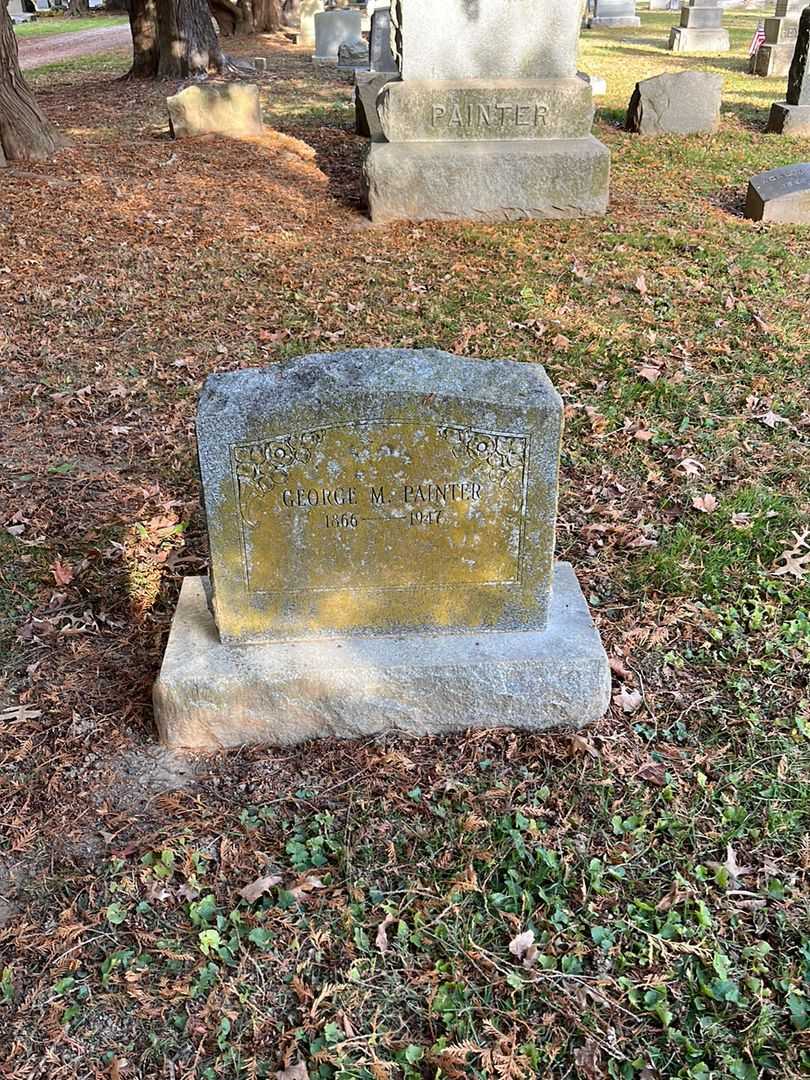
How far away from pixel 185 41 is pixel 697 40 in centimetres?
1191

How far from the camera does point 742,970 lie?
2609 millimetres

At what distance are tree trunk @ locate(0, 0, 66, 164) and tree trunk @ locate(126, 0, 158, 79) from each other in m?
6.84

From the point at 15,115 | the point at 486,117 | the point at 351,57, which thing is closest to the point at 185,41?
the point at 351,57

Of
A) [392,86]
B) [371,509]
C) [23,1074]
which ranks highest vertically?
[392,86]

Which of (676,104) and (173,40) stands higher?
(173,40)

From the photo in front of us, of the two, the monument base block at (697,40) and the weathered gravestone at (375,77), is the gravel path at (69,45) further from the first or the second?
the monument base block at (697,40)

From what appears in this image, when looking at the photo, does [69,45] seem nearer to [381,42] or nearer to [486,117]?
[381,42]

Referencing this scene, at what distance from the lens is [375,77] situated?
12.6 metres

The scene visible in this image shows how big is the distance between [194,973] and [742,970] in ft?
5.06

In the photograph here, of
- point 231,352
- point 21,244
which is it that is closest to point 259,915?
point 231,352

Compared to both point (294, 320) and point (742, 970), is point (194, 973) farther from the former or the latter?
point (294, 320)

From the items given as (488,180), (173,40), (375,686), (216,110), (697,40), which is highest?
(173,40)

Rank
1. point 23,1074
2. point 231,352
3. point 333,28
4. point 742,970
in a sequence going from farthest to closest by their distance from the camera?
point 333,28
point 231,352
point 742,970
point 23,1074

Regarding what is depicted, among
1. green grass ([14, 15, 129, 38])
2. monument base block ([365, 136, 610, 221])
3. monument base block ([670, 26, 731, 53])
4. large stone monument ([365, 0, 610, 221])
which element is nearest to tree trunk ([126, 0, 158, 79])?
large stone monument ([365, 0, 610, 221])
